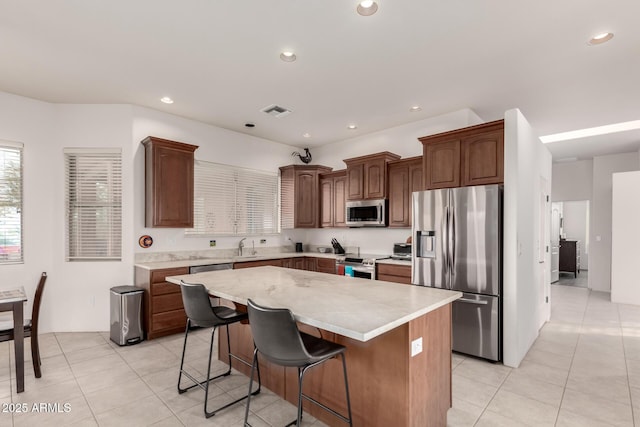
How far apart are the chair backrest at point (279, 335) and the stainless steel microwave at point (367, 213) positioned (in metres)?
3.50

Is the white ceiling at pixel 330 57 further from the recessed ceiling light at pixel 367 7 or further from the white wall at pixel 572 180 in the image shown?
the white wall at pixel 572 180

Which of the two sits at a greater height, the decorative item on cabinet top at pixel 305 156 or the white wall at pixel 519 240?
the decorative item on cabinet top at pixel 305 156

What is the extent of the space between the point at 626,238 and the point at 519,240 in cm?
444

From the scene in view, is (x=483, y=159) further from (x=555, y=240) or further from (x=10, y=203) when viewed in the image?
(x=555, y=240)

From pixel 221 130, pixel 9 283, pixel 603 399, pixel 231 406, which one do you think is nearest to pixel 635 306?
pixel 603 399

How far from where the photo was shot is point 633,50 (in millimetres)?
2955

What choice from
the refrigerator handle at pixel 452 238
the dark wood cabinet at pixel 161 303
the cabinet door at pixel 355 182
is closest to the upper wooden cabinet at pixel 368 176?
the cabinet door at pixel 355 182

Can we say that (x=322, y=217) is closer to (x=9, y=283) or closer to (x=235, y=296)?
(x=235, y=296)

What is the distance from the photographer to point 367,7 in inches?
94.5

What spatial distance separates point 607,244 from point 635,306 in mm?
1627

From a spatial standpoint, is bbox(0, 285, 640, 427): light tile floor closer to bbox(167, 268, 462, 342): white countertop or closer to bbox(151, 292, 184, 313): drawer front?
bbox(151, 292, 184, 313): drawer front

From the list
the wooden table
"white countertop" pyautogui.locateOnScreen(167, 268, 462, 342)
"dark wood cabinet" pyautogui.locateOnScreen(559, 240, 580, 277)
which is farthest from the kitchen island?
"dark wood cabinet" pyautogui.locateOnScreen(559, 240, 580, 277)

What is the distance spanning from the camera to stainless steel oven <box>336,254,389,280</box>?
475 cm

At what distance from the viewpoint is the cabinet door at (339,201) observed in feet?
18.9
